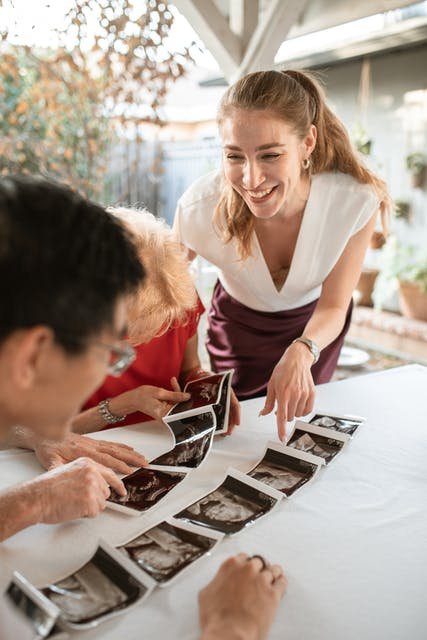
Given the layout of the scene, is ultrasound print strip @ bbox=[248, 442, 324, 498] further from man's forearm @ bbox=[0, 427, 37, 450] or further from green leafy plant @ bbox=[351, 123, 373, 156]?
green leafy plant @ bbox=[351, 123, 373, 156]

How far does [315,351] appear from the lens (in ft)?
5.87

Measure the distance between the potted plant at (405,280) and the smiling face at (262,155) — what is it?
3.83 m

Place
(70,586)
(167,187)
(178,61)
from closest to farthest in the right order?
(70,586)
(178,61)
(167,187)

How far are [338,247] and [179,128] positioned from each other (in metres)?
6.97

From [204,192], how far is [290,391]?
3.26ft

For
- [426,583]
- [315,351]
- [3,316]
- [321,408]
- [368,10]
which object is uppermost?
[368,10]

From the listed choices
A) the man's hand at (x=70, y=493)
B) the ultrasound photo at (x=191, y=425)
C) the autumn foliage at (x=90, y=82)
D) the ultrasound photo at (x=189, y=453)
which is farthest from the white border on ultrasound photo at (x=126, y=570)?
the autumn foliage at (x=90, y=82)

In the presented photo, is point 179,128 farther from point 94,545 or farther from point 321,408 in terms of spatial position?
point 94,545

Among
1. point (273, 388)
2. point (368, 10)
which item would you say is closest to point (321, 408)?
point (273, 388)

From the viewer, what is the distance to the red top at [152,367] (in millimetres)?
1873

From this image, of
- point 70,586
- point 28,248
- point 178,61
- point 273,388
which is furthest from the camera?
point 178,61

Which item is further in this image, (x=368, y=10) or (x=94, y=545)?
(x=368, y=10)

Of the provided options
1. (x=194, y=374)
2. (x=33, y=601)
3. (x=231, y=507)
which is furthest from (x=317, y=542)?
(x=194, y=374)

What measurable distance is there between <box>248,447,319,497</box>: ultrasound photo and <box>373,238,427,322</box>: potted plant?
14.1 ft
